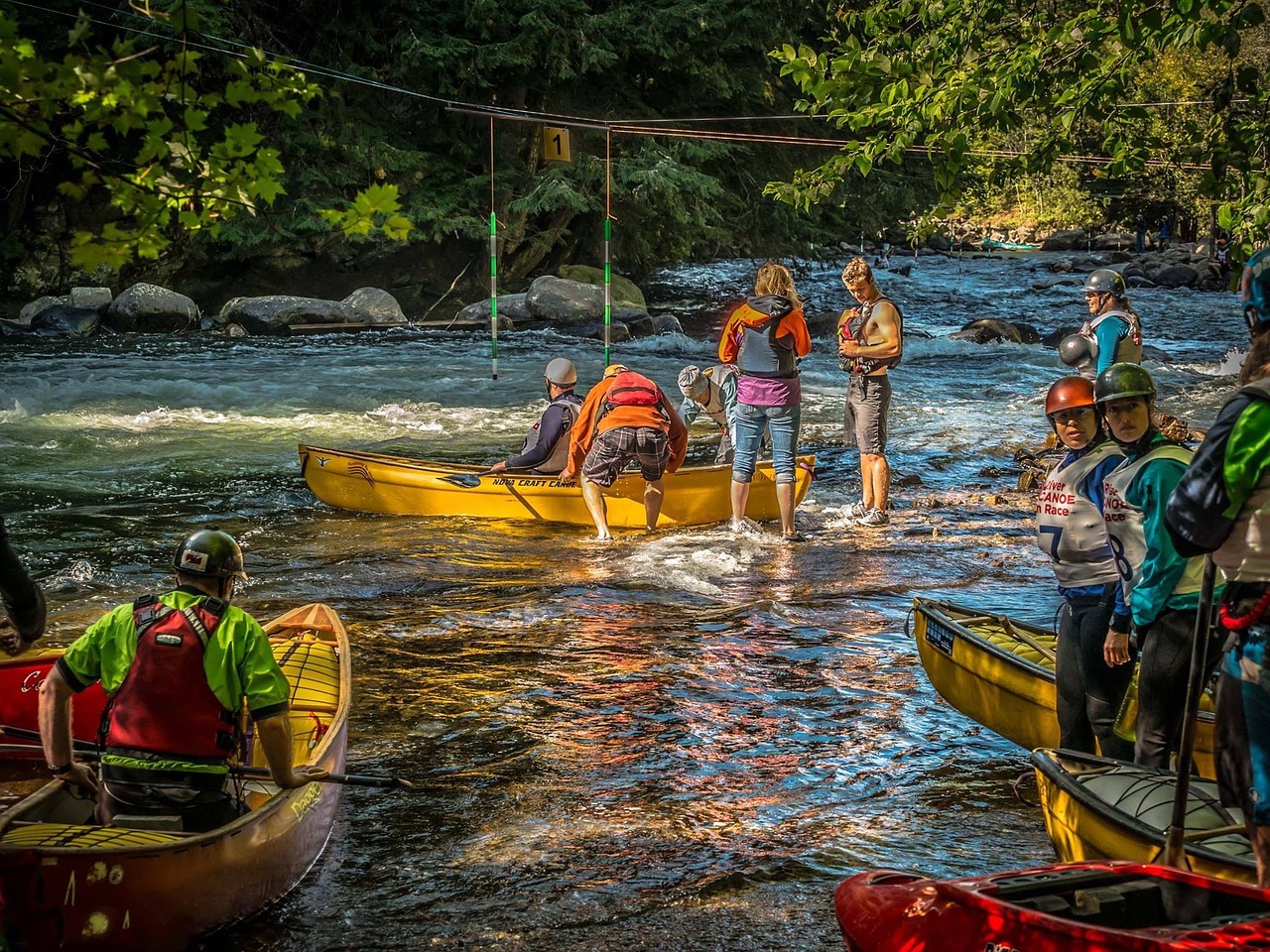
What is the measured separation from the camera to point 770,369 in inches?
359

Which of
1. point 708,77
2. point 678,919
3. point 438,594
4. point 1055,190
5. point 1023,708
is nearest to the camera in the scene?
point 678,919

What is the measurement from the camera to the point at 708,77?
24.7m

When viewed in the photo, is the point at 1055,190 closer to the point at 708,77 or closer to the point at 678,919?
the point at 708,77

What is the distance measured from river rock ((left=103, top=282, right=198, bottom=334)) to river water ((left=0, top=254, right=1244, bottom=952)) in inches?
265

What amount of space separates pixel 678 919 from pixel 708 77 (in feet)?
73.3

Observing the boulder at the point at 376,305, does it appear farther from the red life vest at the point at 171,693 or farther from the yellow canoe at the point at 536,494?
the red life vest at the point at 171,693

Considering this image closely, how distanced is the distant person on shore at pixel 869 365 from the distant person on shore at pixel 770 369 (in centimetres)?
39

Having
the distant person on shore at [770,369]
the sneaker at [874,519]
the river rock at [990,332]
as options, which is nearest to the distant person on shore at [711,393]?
the distant person on shore at [770,369]

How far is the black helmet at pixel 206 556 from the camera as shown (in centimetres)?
410

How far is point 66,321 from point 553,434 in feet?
54.4

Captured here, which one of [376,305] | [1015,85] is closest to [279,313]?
[376,305]

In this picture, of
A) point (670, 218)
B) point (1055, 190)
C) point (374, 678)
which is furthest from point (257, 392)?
point (1055, 190)

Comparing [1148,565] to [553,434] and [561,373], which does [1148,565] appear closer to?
[561,373]

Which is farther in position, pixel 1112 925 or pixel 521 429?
pixel 521 429
